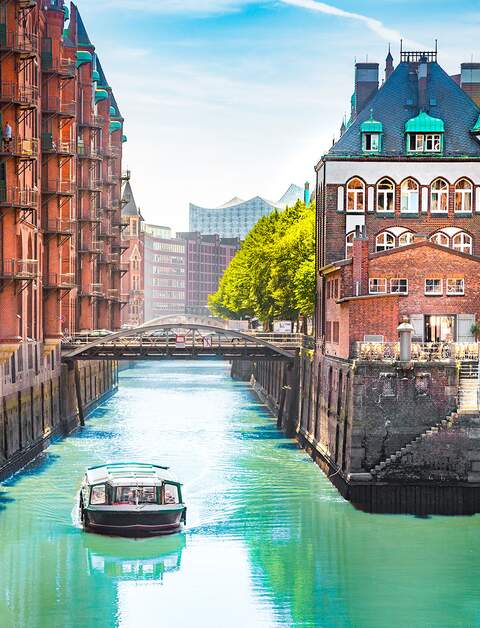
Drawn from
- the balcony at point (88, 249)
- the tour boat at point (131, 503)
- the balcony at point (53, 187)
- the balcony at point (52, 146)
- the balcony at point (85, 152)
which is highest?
the balcony at point (85, 152)

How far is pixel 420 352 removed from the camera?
2382 inches

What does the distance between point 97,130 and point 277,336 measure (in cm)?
2950

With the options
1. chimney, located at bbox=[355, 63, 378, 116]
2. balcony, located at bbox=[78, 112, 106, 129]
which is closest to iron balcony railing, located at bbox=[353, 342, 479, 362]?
chimney, located at bbox=[355, 63, 378, 116]

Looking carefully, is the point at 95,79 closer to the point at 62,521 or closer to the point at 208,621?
the point at 62,521

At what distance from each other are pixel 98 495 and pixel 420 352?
51.0 feet

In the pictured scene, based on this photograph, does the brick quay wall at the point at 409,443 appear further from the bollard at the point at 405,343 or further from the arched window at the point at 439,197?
the arched window at the point at 439,197

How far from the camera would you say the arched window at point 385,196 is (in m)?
78.6

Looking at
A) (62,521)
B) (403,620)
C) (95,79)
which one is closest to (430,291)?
(62,521)

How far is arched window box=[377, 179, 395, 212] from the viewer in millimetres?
78562

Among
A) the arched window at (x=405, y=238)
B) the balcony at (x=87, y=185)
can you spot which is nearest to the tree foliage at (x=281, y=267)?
the balcony at (x=87, y=185)

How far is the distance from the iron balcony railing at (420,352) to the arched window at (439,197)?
1752cm

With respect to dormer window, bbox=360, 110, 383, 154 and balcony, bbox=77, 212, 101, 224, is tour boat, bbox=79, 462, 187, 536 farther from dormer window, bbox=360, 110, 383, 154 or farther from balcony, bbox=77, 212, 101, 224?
balcony, bbox=77, 212, 101, 224

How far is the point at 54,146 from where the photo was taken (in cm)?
9088

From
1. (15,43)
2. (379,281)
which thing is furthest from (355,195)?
(15,43)
